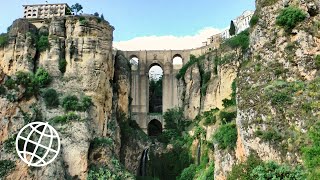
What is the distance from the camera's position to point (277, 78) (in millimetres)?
26312

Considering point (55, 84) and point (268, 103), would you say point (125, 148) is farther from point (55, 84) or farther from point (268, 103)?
point (268, 103)

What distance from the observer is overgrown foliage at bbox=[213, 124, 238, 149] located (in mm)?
29284

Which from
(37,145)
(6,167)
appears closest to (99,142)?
(37,145)

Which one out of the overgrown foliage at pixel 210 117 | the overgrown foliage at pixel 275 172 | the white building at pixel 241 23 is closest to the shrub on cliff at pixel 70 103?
the overgrown foliage at pixel 210 117

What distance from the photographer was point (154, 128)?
6406cm

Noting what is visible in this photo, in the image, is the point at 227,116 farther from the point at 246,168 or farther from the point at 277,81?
the point at 246,168

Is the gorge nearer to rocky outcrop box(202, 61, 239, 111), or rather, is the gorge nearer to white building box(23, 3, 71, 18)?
rocky outcrop box(202, 61, 239, 111)

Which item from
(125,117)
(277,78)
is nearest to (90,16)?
(125,117)

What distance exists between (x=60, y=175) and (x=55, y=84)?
33.2ft

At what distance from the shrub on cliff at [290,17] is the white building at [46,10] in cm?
2912

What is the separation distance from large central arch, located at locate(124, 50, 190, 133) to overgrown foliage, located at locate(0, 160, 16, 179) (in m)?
26.9

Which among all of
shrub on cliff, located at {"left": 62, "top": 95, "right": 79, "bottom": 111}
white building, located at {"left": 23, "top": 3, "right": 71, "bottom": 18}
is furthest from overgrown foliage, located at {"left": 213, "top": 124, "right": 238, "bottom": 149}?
white building, located at {"left": 23, "top": 3, "right": 71, "bottom": 18}

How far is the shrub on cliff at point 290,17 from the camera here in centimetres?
2727

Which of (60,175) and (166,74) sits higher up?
(166,74)
